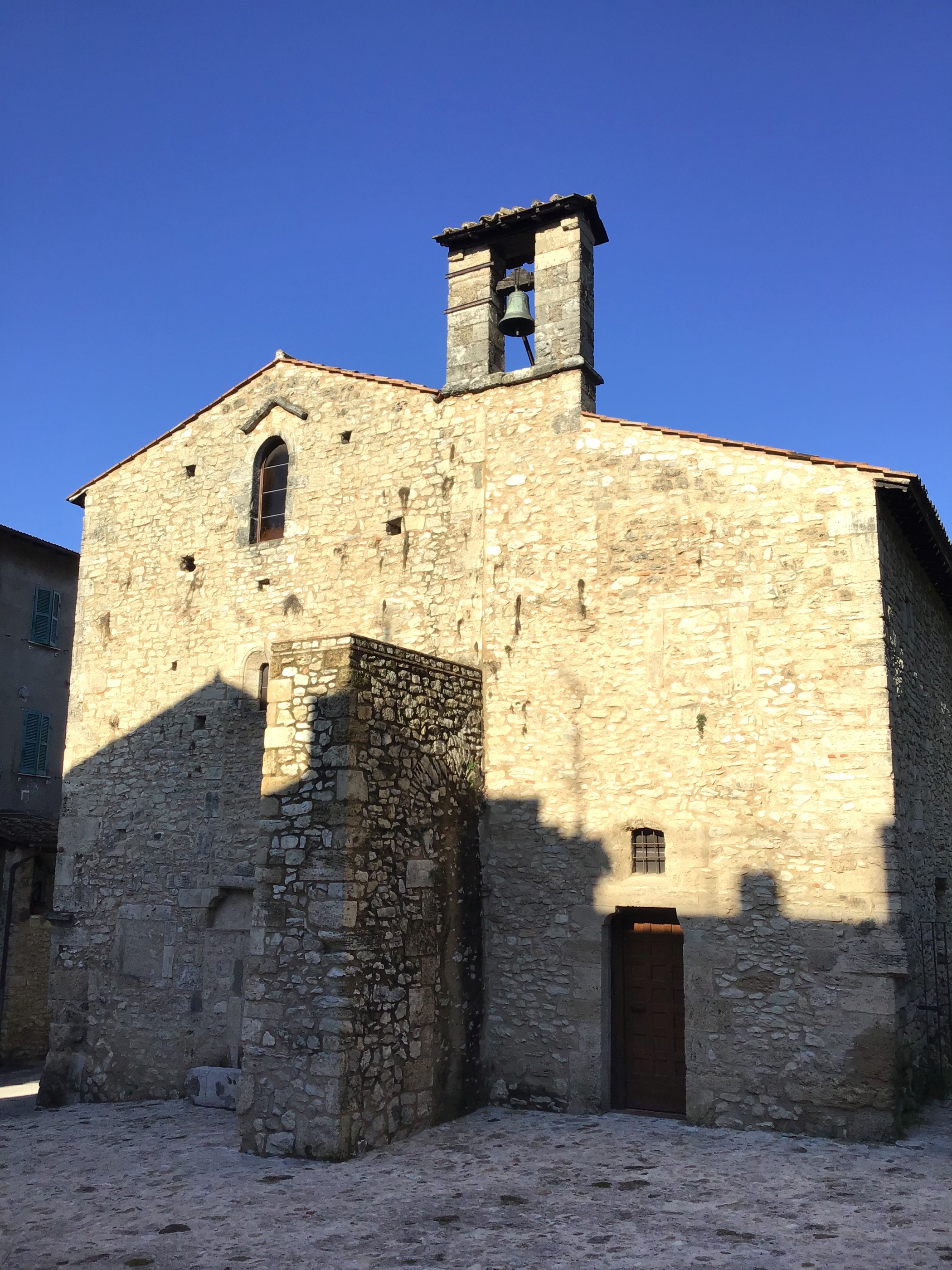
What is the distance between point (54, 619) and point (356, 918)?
1193 cm

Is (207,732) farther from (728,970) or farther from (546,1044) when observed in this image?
(728,970)

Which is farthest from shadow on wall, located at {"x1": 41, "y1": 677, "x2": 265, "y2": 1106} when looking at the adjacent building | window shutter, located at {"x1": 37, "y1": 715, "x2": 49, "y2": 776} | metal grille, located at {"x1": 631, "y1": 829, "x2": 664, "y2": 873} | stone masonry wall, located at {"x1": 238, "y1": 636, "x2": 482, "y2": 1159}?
window shutter, located at {"x1": 37, "y1": 715, "x2": 49, "y2": 776}

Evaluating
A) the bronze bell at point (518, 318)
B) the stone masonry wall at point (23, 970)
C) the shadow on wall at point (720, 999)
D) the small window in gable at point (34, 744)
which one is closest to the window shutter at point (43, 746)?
the small window in gable at point (34, 744)

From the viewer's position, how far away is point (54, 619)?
17.9 meters

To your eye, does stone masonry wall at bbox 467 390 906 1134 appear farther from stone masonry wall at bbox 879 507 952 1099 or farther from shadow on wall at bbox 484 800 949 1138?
stone masonry wall at bbox 879 507 952 1099

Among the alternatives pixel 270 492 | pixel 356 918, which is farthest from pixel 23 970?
pixel 356 918

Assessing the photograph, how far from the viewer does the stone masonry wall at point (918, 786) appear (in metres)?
8.70

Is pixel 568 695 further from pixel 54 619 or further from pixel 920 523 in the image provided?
pixel 54 619

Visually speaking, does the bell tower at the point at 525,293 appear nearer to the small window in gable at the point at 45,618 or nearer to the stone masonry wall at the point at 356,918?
the stone masonry wall at the point at 356,918

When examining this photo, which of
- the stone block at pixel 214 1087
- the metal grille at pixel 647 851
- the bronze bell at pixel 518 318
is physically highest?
the bronze bell at pixel 518 318

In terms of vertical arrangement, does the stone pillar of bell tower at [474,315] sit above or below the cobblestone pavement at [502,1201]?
above

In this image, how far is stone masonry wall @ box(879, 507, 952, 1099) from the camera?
8695 mm

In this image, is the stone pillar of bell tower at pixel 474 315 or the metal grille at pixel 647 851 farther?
the stone pillar of bell tower at pixel 474 315

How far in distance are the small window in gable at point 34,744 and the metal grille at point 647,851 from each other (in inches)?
464
